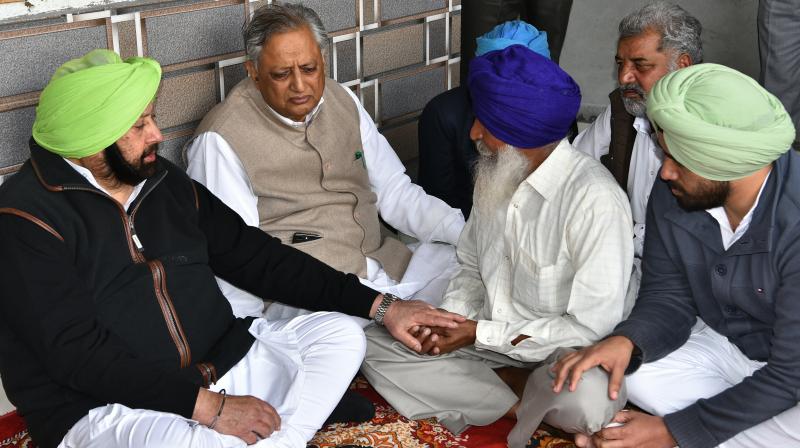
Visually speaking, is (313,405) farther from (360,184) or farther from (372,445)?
(360,184)

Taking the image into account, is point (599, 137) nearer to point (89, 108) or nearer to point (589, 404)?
point (589, 404)

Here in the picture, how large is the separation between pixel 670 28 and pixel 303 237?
1746 millimetres

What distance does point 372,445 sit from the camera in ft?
10.4

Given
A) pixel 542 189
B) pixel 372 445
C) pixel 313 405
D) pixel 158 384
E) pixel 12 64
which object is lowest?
pixel 372 445

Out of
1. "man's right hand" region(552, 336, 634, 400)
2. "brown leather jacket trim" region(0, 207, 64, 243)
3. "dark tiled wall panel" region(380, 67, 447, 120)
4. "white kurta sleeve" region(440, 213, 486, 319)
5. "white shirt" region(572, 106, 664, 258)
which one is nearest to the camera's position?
"brown leather jacket trim" region(0, 207, 64, 243)

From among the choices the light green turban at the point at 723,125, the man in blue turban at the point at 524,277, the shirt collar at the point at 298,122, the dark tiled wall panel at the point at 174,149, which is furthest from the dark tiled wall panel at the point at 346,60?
the light green turban at the point at 723,125

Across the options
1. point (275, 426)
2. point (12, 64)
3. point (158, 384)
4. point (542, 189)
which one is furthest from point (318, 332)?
point (12, 64)

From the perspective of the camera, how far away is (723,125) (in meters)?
2.68

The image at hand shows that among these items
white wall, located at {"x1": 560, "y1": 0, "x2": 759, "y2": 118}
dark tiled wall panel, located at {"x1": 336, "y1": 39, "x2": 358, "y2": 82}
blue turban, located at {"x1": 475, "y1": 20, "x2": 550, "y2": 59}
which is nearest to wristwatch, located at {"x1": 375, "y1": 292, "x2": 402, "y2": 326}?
dark tiled wall panel, located at {"x1": 336, "y1": 39, "x2": 358, "y2": 82}

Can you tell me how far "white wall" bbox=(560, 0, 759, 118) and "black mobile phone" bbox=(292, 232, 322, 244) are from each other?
3.79m

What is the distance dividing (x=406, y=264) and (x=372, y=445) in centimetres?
94

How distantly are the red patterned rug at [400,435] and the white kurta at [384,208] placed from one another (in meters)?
0.41

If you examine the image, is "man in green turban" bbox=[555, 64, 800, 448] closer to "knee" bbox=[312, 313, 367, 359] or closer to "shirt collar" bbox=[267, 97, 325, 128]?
"knee" bbox=[312, 313, 367, 359]

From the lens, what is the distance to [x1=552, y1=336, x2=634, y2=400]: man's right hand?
2.76 m
